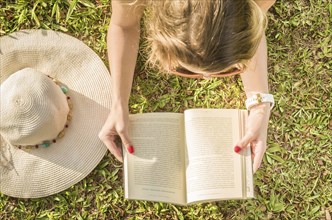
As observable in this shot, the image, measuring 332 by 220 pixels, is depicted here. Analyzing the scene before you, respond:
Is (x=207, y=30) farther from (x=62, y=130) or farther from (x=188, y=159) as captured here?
(x=62, y=130)

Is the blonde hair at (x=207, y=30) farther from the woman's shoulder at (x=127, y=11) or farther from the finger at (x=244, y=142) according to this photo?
the finger at (x=244, y=142)

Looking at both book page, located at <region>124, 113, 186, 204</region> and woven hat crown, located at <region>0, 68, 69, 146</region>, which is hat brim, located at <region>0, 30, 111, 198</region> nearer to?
woven hat crown, located at <region>0, 68, 69, 146</region>

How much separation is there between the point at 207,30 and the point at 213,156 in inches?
28.9

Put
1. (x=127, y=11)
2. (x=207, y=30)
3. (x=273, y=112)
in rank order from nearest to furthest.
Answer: (x=207, y=30) → (x=127, y=11) → (x=273, y=112)

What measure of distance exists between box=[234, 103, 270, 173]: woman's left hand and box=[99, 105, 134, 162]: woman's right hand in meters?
0.47

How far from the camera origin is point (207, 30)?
1251 mm

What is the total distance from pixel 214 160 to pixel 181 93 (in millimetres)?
500

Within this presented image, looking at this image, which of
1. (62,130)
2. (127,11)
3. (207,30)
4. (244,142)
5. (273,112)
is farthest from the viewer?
(273,112)

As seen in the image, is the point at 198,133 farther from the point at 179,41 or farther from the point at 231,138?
the point at 179,41

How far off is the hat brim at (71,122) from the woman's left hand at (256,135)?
661mm

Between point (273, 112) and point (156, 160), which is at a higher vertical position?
point (273, 112)

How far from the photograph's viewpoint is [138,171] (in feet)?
6.08

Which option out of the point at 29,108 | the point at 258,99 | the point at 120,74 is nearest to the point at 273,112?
the point at 258,99

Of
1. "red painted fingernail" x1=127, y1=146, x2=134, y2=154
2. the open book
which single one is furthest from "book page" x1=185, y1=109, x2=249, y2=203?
"red painted fingernail" x1=127, y1=146, x2=134, y2=154
